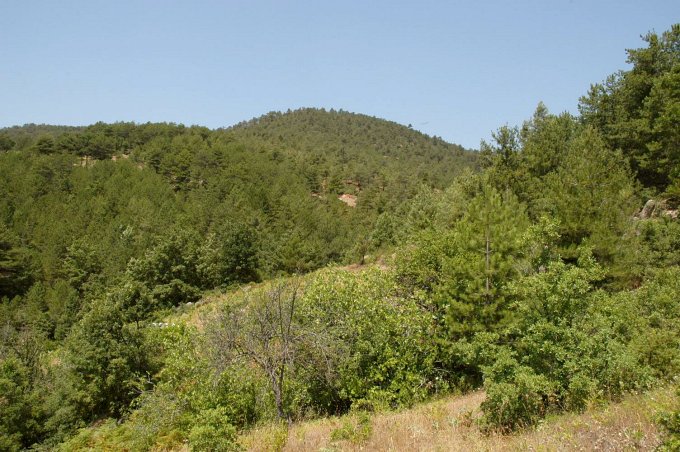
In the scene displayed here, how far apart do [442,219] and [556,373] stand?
24804mm

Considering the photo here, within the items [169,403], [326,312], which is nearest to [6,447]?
[169,403]

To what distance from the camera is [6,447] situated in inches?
699

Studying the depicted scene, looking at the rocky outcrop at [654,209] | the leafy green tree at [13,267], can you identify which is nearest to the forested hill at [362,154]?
the leafy green tree at [13,267]

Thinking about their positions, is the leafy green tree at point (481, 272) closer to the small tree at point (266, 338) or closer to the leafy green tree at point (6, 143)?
the small tree at point (266, 338)

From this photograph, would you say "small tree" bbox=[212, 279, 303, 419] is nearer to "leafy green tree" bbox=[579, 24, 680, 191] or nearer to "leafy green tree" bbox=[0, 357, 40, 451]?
"leafy green tree" bbox=[0, 357, 40, 451]

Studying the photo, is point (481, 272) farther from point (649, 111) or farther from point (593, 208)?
point (649, 111)

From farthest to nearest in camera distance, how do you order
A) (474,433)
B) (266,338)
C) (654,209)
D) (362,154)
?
(362,154) → (654,209) → (266,338) → (474,433)

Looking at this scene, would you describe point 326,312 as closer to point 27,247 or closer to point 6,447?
point 6,447

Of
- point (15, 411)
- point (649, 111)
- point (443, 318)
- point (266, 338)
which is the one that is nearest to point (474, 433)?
point (266, 338)

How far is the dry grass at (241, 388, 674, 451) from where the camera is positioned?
6.57m

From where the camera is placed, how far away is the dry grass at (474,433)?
6574mm

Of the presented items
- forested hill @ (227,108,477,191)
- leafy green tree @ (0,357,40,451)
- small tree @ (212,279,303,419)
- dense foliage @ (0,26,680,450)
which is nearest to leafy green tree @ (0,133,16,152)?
forested hill @ (227,108,477,191)

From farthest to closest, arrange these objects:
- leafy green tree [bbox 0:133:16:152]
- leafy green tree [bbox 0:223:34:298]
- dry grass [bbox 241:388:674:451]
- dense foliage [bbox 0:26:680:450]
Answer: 1. leafy green tree [bbox 0:133:16:152]
2. leafy green tree [bbox 0:223:34:298]
3. dense foliage [bbox 0:26:680:450]
4. dry grass [bbox 241:388:674:451]

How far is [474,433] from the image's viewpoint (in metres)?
8.50
